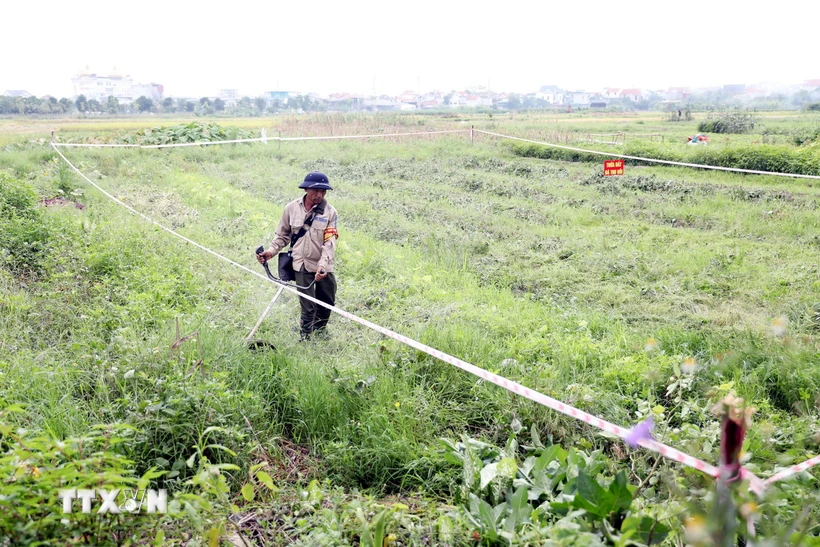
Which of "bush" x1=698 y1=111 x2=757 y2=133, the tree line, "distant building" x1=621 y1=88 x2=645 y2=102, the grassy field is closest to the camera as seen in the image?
the grassy field

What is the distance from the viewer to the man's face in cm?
533

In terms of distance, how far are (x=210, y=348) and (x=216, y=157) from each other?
15.2 metres

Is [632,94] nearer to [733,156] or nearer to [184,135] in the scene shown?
[733,156]

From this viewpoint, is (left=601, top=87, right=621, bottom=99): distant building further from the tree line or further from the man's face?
the man's face

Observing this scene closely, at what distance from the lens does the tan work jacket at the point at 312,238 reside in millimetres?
5402

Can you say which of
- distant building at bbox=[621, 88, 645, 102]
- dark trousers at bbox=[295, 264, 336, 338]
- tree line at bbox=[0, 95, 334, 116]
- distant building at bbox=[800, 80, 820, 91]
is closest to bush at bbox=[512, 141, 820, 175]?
dark trousers at bbox=[295, 264, 336, 338]

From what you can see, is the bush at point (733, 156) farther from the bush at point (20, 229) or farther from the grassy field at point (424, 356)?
the bush at point (20, 229)

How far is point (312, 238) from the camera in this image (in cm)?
545

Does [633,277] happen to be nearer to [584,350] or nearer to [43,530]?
[584,350]

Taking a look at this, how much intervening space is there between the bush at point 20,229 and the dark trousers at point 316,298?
11.6 feet

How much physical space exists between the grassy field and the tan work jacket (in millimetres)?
701

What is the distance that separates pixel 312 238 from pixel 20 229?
4.49m

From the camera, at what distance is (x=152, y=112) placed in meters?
61.3

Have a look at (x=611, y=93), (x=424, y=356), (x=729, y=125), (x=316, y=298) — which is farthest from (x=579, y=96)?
(x=424, y=356)
